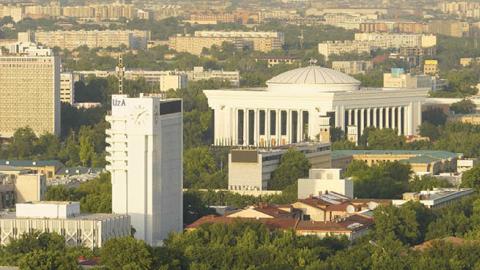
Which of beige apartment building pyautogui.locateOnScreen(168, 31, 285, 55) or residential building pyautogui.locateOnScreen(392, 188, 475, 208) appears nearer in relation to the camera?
residential building pyautogui.locateOnScreen(392, 188, 475, 208)

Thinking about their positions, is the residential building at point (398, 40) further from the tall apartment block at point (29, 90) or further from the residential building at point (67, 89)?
the tall apartment block at point (29, 90)

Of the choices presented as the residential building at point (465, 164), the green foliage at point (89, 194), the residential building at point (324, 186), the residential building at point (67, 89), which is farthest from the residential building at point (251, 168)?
the residential building at point (67, 89)

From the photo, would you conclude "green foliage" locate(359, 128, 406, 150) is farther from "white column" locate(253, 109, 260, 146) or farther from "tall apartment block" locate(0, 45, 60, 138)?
"tall apartment block" locate(0, 45, 60, 138)

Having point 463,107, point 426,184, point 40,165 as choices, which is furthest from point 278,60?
point 426,184

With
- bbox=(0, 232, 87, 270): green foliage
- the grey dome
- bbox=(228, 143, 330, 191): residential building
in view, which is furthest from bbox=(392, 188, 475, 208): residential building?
the grey dome

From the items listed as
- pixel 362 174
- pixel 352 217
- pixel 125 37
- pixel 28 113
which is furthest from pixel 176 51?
pixel 352 217

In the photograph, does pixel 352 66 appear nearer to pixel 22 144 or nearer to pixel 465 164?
pixel 22 144

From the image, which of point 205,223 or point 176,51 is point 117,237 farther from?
point 176,51
